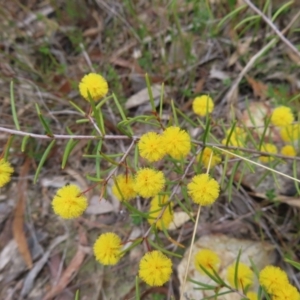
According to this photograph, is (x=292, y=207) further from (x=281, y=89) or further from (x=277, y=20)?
(x=277, y=20)

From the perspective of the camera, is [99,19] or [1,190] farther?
[99,19]

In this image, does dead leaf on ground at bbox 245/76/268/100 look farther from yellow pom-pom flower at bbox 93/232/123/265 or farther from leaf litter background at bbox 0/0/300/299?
yellow pom-pom flower at bbox 93/232/123/265

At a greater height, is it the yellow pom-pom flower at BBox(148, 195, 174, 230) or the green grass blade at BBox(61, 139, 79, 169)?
the green grass blade at BBox(61, 139, 79, 169)

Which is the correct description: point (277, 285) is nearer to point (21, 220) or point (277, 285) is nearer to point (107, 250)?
point (107, 250)

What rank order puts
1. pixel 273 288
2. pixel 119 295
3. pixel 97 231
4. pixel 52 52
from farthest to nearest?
pixel 52 52
pixel 97 231
pixel 119 295
pixel 273 288

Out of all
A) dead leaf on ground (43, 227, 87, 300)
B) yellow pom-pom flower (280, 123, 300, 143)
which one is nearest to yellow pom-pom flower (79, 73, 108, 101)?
yellow pom-pom flower (280, 123, 300, 143)

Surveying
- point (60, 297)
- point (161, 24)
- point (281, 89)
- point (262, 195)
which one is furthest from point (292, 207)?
point (161, 24)

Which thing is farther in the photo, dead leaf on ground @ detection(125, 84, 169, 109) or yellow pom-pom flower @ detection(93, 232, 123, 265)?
dead leaf on ground @ detection(125, 84, 169, 109)
